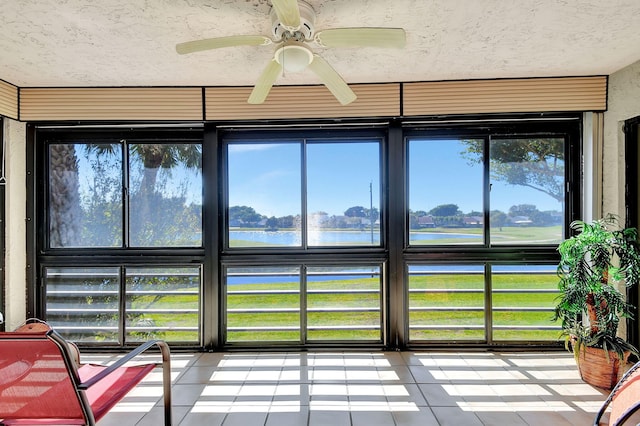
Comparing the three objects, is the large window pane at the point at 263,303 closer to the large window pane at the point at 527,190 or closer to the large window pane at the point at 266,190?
the large window pane at the point at 266,190

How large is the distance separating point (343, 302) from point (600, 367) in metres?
2.22

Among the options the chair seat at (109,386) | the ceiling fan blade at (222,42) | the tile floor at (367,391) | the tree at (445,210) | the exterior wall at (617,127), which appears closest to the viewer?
the chair seat at (109,386)

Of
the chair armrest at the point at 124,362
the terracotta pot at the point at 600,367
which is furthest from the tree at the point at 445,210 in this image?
the chair armrest at the point at 124,362

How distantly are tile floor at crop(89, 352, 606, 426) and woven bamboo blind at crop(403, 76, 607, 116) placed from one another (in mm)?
2445

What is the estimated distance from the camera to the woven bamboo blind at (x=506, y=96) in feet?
10.5

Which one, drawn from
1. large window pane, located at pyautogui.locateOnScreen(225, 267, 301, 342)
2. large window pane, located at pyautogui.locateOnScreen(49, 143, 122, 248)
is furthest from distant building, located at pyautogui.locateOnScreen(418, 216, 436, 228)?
large window pane, located at pyautogui.locateOnScreen(49, 143, 122, 248)

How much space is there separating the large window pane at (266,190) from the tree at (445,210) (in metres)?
1.45

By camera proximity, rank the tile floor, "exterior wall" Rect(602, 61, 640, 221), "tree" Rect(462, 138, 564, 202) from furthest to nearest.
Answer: "tree" Rect(462, 138, 564, 202) < "exterior wall" Rect(602, 61, 640, 221) < the tile floor

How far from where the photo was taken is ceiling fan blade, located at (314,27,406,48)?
1.71 meters

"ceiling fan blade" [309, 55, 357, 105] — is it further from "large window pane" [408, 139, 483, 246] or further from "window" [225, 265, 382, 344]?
"window" [225, 265, 382, 344]

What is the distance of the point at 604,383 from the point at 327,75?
323 cm

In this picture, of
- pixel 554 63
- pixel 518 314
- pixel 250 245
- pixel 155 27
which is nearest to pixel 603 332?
pixel 518 314

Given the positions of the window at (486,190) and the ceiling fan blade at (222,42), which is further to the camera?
the window at (486,190)

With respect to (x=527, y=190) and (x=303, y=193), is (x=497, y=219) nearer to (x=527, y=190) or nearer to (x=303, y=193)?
(x=527, y=190)
